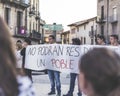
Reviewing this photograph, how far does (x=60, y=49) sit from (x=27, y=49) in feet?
3.51

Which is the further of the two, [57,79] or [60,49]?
[60,49]

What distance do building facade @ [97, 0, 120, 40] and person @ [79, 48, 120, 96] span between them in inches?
2084

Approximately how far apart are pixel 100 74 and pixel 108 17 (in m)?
57.8

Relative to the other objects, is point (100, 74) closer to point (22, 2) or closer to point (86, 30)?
point (22, 2)

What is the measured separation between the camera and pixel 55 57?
11.9m

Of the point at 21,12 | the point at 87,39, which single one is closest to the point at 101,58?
the point at 21,12

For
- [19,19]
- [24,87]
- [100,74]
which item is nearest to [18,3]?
[19,19]

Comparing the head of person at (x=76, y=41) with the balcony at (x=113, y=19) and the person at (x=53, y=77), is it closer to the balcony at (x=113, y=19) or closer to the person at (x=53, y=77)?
the person at (x=53, y=77)

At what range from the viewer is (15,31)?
165ft

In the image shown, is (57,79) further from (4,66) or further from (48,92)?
(4,66)

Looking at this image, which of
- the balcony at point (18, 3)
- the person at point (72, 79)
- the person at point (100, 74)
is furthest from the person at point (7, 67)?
the balcony at point (18, 3)

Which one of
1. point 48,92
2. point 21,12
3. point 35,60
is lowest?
point 48,92

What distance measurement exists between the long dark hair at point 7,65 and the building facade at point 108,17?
52928 millimetres

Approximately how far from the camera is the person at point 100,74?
2.34 m
